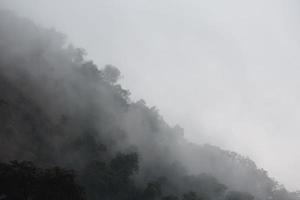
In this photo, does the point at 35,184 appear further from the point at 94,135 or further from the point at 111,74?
the point at 111,74

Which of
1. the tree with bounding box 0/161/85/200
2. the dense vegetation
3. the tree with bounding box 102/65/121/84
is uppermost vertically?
the tree with bounding box 102/65/121/84

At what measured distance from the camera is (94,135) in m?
99.2

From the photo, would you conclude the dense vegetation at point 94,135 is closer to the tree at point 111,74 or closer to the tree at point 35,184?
the tree at point 111,74

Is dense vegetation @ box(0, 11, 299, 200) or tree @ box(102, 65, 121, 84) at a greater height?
tree @ box(102, 65, 121, 84)

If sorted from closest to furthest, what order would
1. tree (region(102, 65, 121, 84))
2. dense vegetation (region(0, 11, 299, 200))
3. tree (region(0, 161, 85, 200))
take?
tree (region(0, 161, 85, 200)), dense vegetation (region(0, 11, 299, 200)), tree (region(102, 65, 121, 84))

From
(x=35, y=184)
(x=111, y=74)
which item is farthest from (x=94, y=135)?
(x=35, y=184)

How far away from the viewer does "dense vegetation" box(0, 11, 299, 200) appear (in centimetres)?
8438

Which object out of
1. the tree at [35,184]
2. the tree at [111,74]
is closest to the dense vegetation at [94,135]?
the tree at [111,74]

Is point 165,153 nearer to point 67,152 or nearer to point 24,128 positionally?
point 67,152

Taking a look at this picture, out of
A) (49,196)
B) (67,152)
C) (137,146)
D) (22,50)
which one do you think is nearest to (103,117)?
(137,146)

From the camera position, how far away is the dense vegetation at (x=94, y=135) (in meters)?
84.4

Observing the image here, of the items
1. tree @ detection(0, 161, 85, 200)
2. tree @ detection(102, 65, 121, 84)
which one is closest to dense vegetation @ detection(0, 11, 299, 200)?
tree @ detection(102, 65, 121, 84)

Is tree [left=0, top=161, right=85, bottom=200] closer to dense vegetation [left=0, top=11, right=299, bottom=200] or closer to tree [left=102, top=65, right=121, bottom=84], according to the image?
dense vegetation [left=0, top=11, right=299, bottom=200]

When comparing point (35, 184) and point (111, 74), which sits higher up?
point (111, 74)
